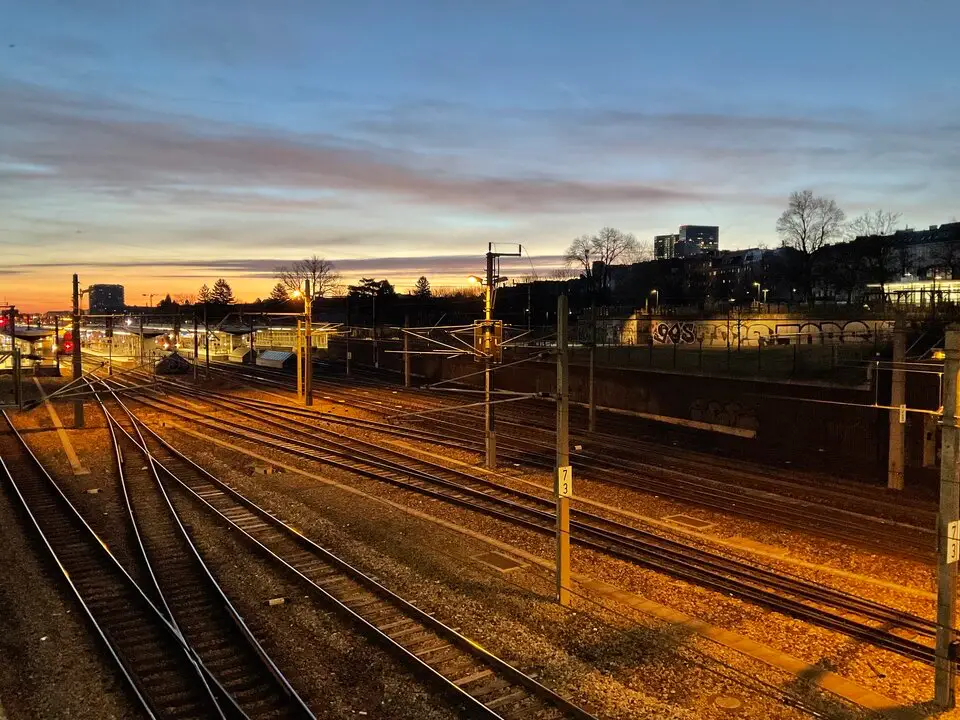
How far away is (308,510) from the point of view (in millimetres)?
16656

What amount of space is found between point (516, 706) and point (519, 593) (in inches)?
135

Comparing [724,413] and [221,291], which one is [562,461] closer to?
[724,413]

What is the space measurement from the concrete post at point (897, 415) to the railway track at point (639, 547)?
25.3 feet

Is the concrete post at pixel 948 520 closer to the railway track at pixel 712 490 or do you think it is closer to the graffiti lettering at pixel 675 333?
the railway track at pixel 712 490

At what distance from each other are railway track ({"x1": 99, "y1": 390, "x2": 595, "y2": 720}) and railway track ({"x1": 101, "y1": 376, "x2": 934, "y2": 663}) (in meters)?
4.43

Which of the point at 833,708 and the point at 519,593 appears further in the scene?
the point at 519,593

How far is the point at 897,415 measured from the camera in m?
17.7

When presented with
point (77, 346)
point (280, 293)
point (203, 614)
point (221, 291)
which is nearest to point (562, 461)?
point (203, 614)

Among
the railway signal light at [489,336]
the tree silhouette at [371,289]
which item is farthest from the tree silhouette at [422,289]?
the railway signal light at [489,336]

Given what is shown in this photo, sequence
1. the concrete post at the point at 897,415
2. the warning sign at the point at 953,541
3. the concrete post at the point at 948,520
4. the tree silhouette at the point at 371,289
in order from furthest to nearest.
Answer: the tree silhouette at the point at 371,289 → the concrete post at the point at 897,415 → the warning sign at the point at 953,541 → the concrete post at the point at 948,520

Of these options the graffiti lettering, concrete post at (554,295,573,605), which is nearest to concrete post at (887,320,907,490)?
concrete post at (554,295,573,605)

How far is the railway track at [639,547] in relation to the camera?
1038cm

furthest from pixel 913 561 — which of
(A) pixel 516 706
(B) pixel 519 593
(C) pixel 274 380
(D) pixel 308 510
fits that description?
(C) pixel 274 380

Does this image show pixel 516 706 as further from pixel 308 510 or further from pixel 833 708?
pixel 308 510
